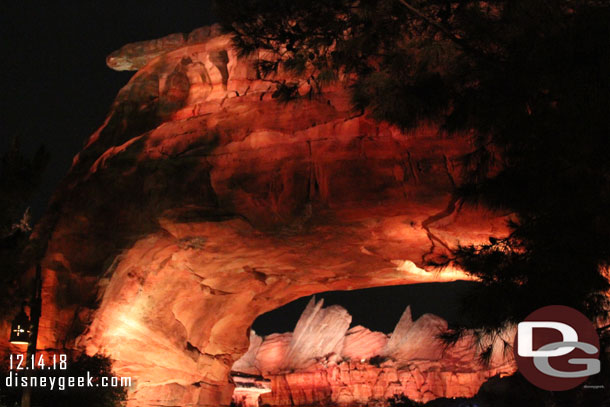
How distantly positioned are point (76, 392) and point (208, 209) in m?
3.94

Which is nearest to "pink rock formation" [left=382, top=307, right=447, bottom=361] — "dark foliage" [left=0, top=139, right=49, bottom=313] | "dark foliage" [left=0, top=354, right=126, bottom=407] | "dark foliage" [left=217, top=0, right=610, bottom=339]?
"dark foliage" [left=0, top=354, right=126, bottom=407]

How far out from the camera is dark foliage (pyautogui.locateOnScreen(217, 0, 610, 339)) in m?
4.91

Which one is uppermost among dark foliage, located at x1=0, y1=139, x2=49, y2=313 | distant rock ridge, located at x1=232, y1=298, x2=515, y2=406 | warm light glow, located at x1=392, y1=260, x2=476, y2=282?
dark foliage, located at x1=0, y1=139, x2=49, y2=313

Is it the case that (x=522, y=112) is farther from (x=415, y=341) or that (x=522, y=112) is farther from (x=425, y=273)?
(x=415, y=341)

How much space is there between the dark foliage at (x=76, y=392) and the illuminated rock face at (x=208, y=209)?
37cm

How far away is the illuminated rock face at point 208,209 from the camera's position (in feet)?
31.1

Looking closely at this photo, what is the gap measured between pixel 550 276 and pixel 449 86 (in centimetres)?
211

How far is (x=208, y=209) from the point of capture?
1023 cm

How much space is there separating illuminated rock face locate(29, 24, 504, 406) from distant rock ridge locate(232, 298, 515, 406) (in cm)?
964

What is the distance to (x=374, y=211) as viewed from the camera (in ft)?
31.7

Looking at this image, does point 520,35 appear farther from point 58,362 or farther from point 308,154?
point 58,362

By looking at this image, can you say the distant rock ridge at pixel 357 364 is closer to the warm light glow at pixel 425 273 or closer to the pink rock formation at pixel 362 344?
the pink rock formation at pixel 362 344

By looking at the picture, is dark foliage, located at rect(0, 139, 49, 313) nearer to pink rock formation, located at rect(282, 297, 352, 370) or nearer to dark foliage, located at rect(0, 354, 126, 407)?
dark foliage, located at rect(0, 354, 126, 407)

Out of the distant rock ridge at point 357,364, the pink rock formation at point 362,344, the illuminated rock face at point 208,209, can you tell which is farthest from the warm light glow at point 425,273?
the pink rock formation at point 362,344
